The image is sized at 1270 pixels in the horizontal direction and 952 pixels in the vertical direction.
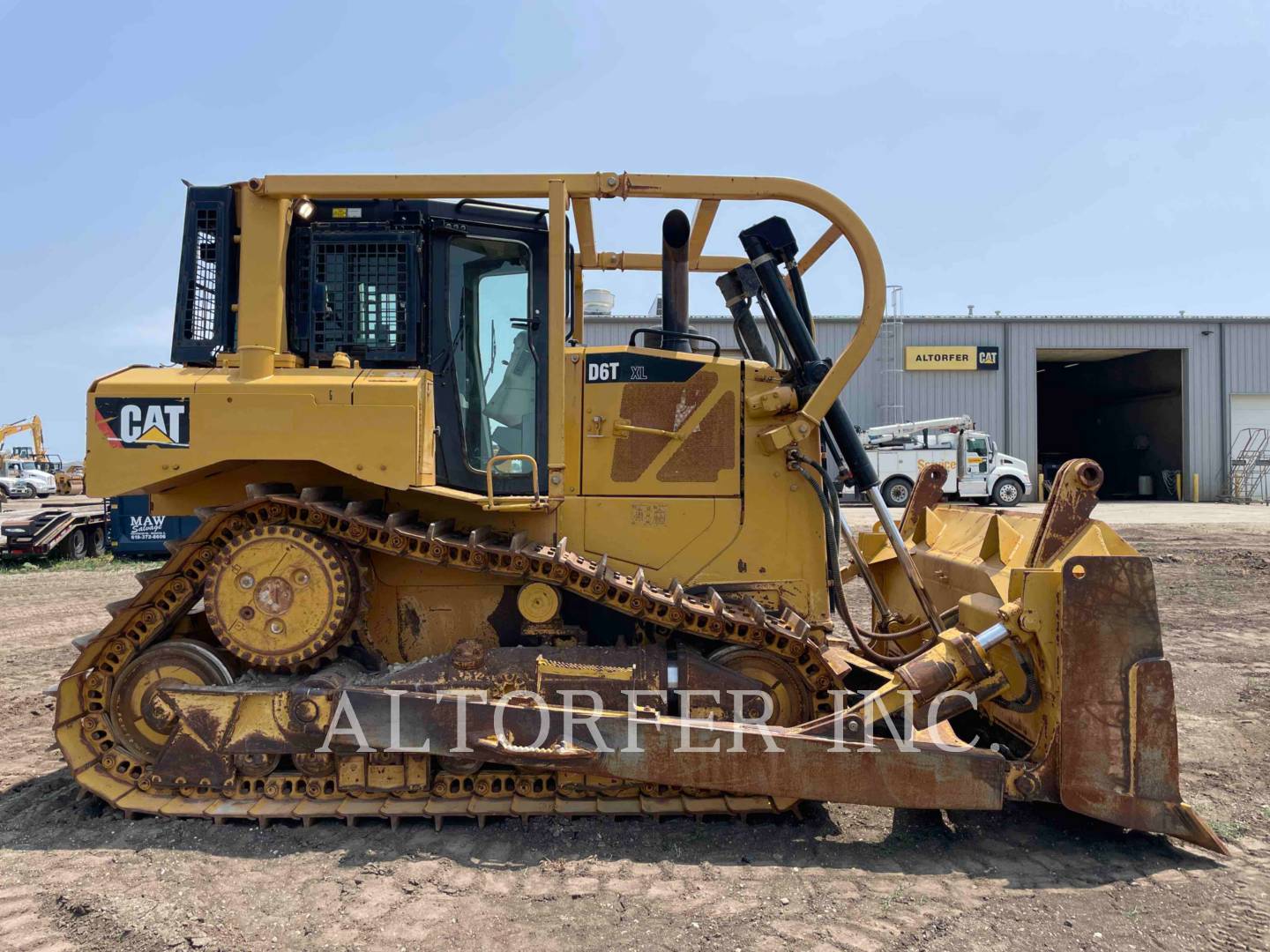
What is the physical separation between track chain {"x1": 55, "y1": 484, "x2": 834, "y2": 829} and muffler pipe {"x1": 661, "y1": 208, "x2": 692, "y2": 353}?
5.39 feet

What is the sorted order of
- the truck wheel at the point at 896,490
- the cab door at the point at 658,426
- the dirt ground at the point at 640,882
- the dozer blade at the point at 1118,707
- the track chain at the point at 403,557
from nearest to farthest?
1. the dirt ground at the point at 640,882
2. the dozer blade at the point at 1118,707
3. the track chain at the point at 403,557
4. the cab door at the point at 658,426
5. the truck wheel at the point at 896,490

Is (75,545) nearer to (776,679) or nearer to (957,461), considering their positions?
(776,679)

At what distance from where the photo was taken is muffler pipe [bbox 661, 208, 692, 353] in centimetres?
498

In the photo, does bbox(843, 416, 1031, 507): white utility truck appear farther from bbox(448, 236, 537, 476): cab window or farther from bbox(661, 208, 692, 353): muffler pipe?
bbox(448, 236, 537, 476): cab window

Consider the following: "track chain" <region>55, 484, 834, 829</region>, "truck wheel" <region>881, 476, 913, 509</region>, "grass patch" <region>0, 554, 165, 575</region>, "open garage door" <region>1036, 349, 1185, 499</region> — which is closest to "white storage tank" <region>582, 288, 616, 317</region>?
"track chain" <region>55, 484, 834, 829</region>

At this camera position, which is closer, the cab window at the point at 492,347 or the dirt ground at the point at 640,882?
the dirt ground at the point at 640,882

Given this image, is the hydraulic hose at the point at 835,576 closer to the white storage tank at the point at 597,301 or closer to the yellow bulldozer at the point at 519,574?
the yellow bulldozer at the point at 519,574

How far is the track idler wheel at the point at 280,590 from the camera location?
4.05 m

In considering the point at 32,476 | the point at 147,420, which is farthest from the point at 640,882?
the point at 32,476

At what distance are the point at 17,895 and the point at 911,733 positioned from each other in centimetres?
411

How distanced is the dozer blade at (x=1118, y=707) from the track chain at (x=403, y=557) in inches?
46.5

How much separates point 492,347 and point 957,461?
81.7 ft

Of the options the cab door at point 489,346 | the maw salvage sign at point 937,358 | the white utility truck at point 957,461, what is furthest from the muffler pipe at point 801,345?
the maw salvage sign at point 937,358

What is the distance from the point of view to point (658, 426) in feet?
15.5
